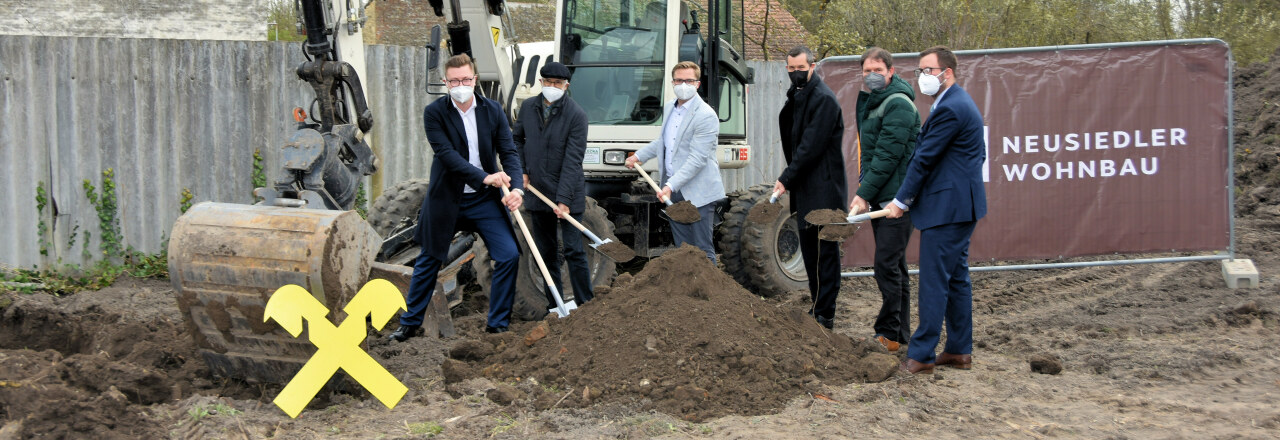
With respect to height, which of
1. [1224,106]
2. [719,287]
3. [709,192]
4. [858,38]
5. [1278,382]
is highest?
[858,38]

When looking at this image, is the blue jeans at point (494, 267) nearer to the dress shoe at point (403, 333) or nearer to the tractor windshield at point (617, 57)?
the dress shoe at point (403, 333)

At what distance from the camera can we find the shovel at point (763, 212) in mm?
7492

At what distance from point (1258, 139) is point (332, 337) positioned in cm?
1175

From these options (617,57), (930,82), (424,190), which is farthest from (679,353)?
(617,57)

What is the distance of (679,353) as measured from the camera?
523 centimetres

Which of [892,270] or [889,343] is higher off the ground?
[892,270]

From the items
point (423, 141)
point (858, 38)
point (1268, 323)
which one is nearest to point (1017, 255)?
point (1268, 323)

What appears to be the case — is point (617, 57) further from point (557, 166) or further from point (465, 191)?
point (465, 191)

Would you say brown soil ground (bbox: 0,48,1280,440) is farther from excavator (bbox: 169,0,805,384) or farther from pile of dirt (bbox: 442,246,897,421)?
excavator (bbox: 169,0,805,384)

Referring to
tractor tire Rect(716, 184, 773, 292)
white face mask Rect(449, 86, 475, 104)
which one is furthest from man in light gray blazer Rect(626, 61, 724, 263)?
white face mask Rect(449, 86, 475, 104)

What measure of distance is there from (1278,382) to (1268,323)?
170 cm

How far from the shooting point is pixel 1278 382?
5398 mm

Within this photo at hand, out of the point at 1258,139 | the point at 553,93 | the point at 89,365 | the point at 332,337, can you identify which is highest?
the point at 553,93

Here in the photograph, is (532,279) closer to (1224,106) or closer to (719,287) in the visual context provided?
(719,287)
